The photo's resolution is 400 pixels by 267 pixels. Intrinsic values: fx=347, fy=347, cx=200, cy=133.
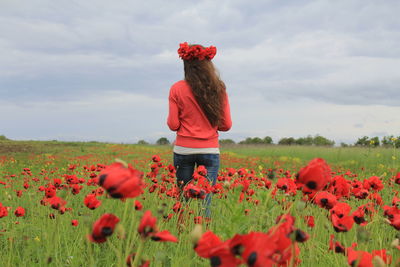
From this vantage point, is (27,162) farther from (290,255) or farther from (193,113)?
(290,255)

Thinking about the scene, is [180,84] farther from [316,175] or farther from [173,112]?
[316,175]

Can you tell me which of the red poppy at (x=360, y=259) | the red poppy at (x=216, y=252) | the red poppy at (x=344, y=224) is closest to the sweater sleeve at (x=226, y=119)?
the red poppy at (x=344, y=224)

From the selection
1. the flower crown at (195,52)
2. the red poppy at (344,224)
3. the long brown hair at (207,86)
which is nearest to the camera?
the red poppy at (344,224)

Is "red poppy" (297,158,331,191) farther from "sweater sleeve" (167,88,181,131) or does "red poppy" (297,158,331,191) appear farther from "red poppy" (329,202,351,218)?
"sweater sleeve" (167,88,181,131)

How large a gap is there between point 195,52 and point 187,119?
2.47ft

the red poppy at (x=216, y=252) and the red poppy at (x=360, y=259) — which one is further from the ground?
the red poppy at (x=216, y=252)

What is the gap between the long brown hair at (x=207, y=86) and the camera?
3766 millimetres

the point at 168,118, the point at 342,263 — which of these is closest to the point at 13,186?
the point at 168,118

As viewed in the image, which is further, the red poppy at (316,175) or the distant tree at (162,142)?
the distant tree at (162,142)

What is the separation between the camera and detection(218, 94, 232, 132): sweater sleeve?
397 cm

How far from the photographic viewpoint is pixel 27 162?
10266mm

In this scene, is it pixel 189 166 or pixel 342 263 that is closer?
pixel 342 263

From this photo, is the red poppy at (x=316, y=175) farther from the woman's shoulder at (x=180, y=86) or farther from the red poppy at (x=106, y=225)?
the woman's shoulder at (x=180, y=86)

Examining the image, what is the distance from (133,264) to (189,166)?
295 centimetres
